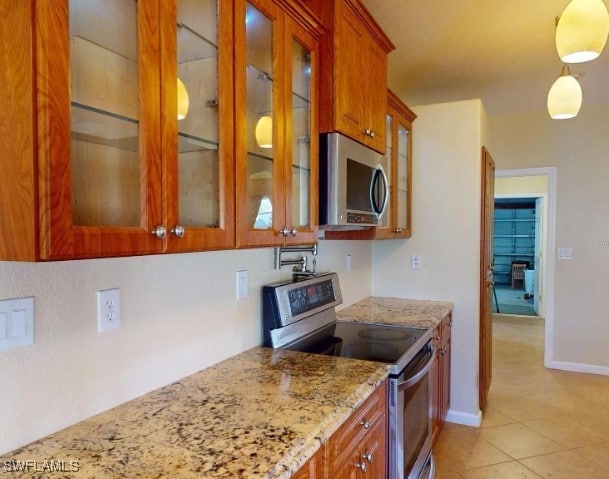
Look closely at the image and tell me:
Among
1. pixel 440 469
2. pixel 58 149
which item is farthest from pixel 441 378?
pixel 58 149

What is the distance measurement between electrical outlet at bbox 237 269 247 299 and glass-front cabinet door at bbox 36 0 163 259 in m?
0.79

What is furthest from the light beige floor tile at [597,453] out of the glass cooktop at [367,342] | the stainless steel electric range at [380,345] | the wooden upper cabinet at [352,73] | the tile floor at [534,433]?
the wooden upper cabinet at [352,73]

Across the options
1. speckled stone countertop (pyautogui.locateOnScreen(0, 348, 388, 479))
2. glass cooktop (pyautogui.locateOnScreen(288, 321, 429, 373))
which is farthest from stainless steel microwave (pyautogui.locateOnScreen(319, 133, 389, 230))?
speckled stone countertop (pyautogui.locateOnScreen(0, 348, 388, 479))

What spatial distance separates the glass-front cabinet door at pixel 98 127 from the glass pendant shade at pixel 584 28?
144 centimetres

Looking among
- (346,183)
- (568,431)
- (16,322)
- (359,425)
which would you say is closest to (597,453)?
(568,431)

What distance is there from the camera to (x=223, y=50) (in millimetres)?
1211

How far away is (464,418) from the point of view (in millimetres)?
3021

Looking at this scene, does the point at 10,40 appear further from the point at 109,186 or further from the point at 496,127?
the point at 496,127

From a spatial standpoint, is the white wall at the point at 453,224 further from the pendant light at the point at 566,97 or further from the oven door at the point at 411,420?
the oven door at the point at 411,420

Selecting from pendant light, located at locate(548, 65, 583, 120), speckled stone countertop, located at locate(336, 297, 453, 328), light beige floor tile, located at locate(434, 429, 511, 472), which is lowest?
light beige floor tile, located at locate(434, 429, 511, 472)

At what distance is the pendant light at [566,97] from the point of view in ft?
7.13

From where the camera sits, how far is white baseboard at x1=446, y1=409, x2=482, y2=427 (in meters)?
3.00
